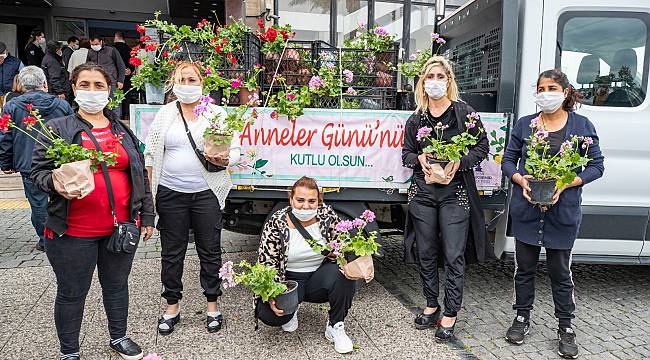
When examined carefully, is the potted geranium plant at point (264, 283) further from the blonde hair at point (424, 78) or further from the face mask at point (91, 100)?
the blonde hair at point (424, 78)

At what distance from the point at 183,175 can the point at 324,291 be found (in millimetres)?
1186

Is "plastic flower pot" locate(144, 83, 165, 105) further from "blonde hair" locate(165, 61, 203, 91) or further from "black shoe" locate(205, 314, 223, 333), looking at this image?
"black shoe" locate(205, 314, 223, 333)

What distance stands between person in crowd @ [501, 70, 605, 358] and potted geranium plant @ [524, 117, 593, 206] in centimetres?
6

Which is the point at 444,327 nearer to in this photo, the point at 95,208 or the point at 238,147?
the point at 238,147

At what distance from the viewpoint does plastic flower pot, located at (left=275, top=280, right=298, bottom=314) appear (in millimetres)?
3215

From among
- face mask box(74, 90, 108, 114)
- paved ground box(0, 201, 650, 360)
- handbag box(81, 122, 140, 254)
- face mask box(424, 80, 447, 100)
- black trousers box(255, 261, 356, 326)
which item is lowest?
paved ground box(0, 201, 650, 360)

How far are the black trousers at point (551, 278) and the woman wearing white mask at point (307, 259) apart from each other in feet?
3.81

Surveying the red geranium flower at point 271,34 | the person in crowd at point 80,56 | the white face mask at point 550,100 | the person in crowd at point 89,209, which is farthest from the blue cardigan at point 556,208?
the person in crowd at point 80,56

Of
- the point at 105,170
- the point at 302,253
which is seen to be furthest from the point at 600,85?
the point at 105,170

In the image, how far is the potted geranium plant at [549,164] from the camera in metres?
3.12

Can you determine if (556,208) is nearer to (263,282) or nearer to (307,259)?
(307,259)

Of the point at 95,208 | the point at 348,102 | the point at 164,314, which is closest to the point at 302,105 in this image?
the point at 348,102

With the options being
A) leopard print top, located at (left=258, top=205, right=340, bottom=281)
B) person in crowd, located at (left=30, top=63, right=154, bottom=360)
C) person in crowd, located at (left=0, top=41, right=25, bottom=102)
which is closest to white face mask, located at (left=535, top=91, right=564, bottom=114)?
leopard print top, located at (left=258, top=205, right=340, bottom=281)

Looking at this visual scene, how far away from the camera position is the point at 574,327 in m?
3.93
